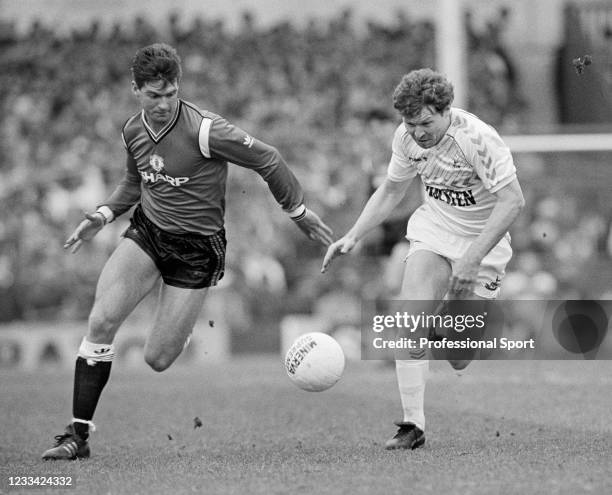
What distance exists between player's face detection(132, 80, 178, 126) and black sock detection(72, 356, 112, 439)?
1.60 m

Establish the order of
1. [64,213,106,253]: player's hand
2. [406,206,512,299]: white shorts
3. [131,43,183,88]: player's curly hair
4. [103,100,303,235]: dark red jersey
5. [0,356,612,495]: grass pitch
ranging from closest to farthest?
[0,356,612,495]: grass pitch < [131,43,183,88]: player's curly hair < [103,100,303,235]: dark red jersey < [406,206,512,299]: white shorts < [64,213,106,253]: player's hand

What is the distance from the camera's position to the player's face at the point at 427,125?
627 centimetres

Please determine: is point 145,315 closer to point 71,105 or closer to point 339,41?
point 71,105

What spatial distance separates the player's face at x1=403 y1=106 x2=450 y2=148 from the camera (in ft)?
20.6

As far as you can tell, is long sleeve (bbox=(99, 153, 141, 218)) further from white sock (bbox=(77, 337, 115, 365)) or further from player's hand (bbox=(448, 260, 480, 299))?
player's hand (bbox=(448, 260, 480, 299))

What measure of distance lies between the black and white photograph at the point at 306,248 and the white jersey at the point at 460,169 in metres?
0.02

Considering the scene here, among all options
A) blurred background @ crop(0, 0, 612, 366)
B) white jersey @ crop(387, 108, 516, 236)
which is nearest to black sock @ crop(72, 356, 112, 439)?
white jersey @ crop(387, 108, 516, 236)

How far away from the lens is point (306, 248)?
54.3 feet

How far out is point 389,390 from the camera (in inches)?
428

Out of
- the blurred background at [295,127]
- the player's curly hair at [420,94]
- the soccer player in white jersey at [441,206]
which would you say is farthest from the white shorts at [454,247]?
the blurred background at [295,127]

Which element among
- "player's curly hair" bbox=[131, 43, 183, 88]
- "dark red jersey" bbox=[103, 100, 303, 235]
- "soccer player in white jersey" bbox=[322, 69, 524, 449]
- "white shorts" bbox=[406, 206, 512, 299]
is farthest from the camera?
"white shorts" bbox=[406, 206, 512, 299]

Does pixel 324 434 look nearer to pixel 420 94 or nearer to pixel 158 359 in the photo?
pixel 158 359

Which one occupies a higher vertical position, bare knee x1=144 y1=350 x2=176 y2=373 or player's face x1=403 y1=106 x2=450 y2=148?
player's face x1=403 y1=106 x2=450 y2=148

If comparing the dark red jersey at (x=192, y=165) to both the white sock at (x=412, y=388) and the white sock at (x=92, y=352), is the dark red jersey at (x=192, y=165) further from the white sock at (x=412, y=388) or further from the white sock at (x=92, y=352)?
the white sock at (x=412, y=388)
